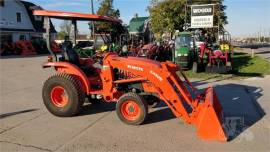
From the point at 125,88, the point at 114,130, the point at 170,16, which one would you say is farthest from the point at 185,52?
the point at 170,16

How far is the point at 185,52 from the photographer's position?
16.2 m

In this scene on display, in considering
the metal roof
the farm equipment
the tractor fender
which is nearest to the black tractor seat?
the tractor fender

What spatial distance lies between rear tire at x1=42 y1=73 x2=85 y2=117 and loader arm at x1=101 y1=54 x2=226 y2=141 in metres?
0.57

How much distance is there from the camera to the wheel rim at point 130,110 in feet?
20.2

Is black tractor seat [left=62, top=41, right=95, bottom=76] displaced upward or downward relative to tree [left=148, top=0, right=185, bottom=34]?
downward

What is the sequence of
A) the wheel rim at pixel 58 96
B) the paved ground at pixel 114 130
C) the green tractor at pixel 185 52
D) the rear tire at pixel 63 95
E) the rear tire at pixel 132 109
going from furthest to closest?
1. the green tractor at pixel 185 52
2. the wheel rim at pixel 58 96
3. the rear tire at pixel 63 95
4. the rear tire at pixel 132 109
5. the paved ground at pixel 114 130

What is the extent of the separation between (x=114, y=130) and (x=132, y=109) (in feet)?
1.70

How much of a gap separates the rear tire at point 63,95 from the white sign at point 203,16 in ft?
Result: 55.1

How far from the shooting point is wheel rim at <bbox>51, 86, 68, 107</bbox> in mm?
7043

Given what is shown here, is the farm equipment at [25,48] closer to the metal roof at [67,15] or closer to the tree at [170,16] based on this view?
the tree at [170,16]

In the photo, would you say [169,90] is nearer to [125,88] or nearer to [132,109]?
[132,109]

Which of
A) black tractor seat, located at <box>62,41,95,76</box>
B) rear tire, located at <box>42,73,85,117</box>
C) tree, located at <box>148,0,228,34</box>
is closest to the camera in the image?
rear tire, located at <box>42,73,85,117</box>

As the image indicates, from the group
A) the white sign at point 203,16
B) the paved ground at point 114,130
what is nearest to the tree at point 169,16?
the white sign at point 203,16

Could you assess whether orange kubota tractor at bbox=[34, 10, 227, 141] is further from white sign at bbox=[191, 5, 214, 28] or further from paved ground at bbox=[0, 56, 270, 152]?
white sign at bbox=[191, 5, 214, 28]
